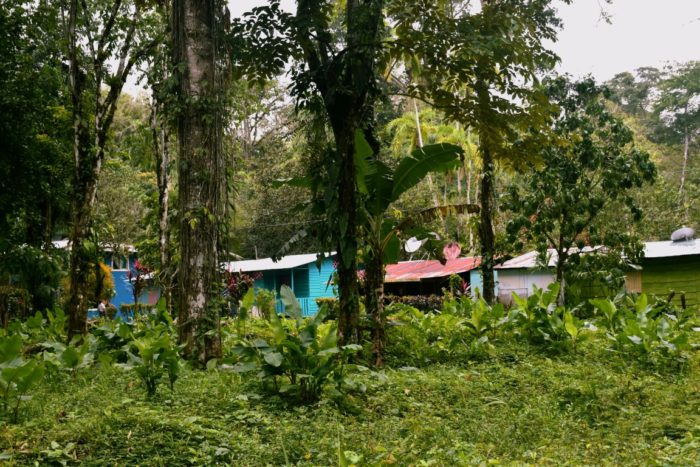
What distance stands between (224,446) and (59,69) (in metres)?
11.5

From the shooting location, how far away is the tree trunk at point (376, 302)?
7.41 metres

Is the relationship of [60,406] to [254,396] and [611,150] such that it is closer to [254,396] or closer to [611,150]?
[254,396]

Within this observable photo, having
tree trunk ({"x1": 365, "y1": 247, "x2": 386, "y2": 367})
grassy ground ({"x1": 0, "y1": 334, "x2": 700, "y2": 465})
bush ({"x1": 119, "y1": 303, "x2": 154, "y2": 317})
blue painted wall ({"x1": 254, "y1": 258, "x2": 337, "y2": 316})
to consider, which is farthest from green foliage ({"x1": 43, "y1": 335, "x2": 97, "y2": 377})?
blue painted wall ({"x1": 254, "y1": 258, "x2": 337, "y2": 316})

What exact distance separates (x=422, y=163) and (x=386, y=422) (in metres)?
3.63

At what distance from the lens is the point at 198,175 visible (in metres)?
7.07

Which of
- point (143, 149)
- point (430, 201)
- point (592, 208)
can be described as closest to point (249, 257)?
point (430, 201)

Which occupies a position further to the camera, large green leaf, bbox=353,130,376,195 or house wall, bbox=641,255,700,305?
house wall, bbox=641,255,700,305

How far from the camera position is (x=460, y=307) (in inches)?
408

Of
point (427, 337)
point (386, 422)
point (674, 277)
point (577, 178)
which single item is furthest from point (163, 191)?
point (674, 277)

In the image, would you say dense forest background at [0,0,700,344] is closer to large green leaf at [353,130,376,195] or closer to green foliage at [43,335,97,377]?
large green leaf at [353,130,376,195]

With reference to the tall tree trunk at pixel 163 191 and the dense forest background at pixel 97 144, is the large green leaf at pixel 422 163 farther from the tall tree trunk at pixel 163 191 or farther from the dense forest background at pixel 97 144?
the tall tree trunk at pixel 163 191

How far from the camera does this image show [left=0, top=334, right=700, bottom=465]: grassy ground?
165 inches

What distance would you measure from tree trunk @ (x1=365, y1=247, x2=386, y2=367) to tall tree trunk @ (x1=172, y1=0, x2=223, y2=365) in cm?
177

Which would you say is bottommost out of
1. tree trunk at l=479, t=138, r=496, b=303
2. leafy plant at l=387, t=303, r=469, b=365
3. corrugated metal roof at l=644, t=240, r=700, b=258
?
leafy plant at l=387, t=303, r=469, b=365
